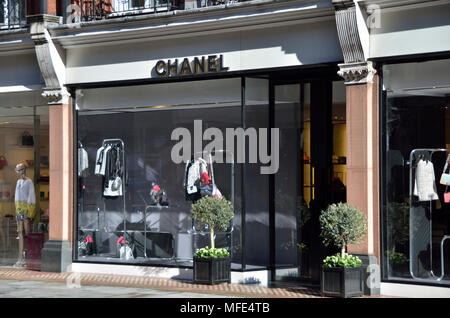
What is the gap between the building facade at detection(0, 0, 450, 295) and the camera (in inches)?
565

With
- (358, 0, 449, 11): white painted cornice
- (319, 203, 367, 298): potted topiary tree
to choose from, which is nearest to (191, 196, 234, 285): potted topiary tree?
(319, 203, 367, 298): potted topiary tree

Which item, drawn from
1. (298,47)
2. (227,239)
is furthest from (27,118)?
(298,47)

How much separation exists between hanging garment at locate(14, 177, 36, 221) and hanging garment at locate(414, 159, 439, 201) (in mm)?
9077

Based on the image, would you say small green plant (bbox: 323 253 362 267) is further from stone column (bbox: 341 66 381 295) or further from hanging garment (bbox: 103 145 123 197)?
hanging garment (bbox: 103 145 123 197)

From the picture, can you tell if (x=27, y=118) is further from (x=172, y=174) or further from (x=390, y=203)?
(x=390, y=203)

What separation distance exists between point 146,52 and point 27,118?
3.96 metres

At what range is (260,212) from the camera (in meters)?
16.2

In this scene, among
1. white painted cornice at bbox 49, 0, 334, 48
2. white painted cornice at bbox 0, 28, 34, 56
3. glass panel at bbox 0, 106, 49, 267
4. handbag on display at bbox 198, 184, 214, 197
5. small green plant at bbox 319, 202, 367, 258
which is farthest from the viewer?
glass panel at bbox 0, 106, 49, 267

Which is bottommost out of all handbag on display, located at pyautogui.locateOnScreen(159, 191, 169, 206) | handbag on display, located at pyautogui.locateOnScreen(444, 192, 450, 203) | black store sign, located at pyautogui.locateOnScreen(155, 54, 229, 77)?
handbag on display, located at pyautogui.locateOnScreen(159, 191, 169, 206)

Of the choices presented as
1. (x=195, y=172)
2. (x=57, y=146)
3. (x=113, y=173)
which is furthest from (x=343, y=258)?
(x=57, y=146)

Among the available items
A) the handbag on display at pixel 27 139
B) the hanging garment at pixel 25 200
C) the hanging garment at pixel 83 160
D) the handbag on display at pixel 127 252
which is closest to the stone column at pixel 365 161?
the handbag on display at pixel 127 252

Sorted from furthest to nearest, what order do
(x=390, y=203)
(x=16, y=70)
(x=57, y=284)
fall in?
(x=16, y=70), (x=57, y=284), (x=390, y=203)

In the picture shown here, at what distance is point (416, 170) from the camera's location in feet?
47.4

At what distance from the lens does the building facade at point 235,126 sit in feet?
47.1
